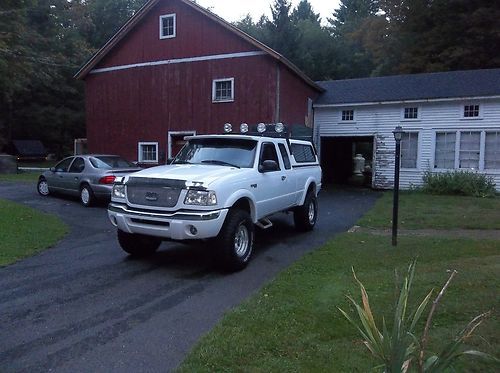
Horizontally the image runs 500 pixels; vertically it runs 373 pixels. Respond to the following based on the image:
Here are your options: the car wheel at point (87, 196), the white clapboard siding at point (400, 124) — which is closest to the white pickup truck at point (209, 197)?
the car wheel at point (87, 196)

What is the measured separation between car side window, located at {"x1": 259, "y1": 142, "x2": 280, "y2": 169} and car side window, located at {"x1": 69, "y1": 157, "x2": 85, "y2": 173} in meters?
7.36

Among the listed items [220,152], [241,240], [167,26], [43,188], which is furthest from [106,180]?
[167,26]

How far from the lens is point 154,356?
397 cm

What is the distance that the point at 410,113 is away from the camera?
816 inches

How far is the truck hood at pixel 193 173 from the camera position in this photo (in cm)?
657

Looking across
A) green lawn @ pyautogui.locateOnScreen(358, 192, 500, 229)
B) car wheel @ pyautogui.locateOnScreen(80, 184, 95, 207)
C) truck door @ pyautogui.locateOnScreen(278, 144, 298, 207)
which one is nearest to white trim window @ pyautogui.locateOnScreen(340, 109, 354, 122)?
green lawn @ pyautogui.locateOnScreen(358, 192, 500, 229)

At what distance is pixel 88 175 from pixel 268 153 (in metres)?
7.02

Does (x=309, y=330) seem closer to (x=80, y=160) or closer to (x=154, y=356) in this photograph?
(x=154, y=356)

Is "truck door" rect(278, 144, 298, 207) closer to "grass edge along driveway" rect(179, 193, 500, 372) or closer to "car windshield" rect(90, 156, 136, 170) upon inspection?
"grass edge along driveway" rect(179, 193, 500, 372)

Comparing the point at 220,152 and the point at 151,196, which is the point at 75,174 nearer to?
the point at 220,152

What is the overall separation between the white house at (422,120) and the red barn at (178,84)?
1855 millimetres

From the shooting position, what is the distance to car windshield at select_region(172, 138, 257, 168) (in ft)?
25.7

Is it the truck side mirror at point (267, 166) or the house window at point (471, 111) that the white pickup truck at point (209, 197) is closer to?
the truck side mirror at point (267, 166)

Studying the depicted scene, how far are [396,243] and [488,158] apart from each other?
13257 millimetres
